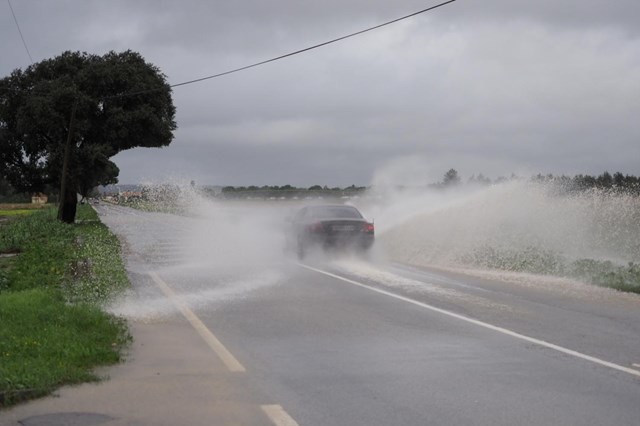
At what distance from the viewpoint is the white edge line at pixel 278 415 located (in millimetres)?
5594

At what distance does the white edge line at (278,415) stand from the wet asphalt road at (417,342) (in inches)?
3.0

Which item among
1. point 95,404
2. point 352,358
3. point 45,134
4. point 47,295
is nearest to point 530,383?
point 352,358

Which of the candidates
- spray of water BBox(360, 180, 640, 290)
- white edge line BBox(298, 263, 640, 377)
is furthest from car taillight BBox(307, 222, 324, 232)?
white edge line BBox(298, 263, 640, 377)

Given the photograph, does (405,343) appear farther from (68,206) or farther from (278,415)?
(68,206)

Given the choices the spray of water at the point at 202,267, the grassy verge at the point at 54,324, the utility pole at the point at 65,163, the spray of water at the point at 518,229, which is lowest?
the spray of water at the point at 202,267

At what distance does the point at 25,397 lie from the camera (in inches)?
241

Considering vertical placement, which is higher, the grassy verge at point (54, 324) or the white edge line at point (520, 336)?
the grassy verge at point (54, 324)

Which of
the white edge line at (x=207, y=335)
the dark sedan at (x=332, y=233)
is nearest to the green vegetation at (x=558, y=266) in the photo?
the dark sedan at (x=332, y=233)

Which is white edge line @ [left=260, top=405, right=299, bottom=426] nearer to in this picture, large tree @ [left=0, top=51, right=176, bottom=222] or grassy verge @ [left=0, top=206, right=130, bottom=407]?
grassy verge @ [left=0, top=206, right=130, bottom=407]

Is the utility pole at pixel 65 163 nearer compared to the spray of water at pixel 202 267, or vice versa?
the spray of water at pixel 202 267

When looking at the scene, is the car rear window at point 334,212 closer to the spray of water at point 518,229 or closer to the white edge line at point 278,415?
the spray of water at point 518,229

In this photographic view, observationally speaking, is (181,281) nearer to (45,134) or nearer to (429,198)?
(429,198)

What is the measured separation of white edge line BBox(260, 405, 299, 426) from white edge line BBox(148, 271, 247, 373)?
1.33 metres

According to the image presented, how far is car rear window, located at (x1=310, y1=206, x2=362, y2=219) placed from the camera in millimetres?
21703
